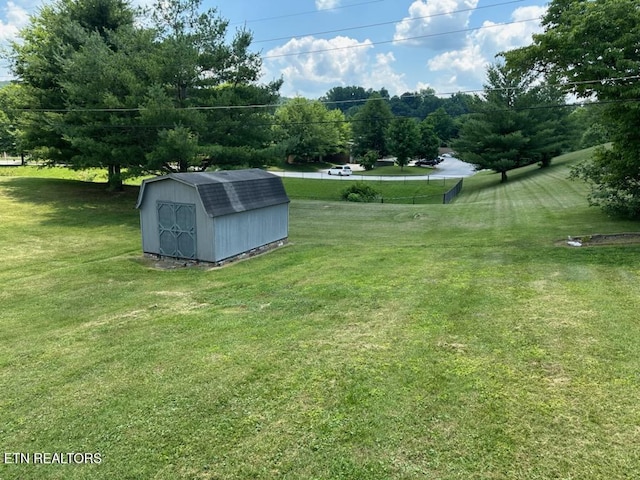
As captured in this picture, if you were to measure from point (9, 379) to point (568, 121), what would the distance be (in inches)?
2020

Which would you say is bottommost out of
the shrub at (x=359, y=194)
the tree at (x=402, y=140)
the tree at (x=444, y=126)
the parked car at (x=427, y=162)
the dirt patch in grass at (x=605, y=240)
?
the dirt patch in grass at (x=605, y=240)

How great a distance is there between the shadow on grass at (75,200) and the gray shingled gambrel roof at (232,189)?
25.6 ft

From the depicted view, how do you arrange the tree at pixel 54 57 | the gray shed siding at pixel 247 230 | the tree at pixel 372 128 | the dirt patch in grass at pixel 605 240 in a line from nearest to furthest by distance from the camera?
the dirt patch in grass at pixel 605 240 < the gray shed siding at pixel 247 230 < the tree at pixel 54 57 < the tree at pixel 372 128

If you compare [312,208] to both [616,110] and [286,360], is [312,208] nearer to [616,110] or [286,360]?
[616,110]

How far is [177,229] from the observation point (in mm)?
12805

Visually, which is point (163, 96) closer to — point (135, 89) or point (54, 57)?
point (135, 89)

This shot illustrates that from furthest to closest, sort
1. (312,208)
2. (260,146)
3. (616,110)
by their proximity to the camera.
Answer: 1. (312,208)
2. (260,146)
3. (616,110)

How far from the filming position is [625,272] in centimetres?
881

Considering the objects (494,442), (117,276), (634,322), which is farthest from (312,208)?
(494,442)

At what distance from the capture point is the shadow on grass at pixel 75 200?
66.2ft

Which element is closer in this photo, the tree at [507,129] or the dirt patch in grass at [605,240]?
the dirt patch in grass at [605,240]

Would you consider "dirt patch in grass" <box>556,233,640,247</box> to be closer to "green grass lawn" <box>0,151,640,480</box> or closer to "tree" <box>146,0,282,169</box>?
"green grass lawn" <box>0,151,640,480</box>

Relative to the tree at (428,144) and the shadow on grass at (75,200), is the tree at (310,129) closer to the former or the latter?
the tree at (428,144)

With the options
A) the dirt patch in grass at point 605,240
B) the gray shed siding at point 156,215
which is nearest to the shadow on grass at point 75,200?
the gray shed siding at point 156,215
